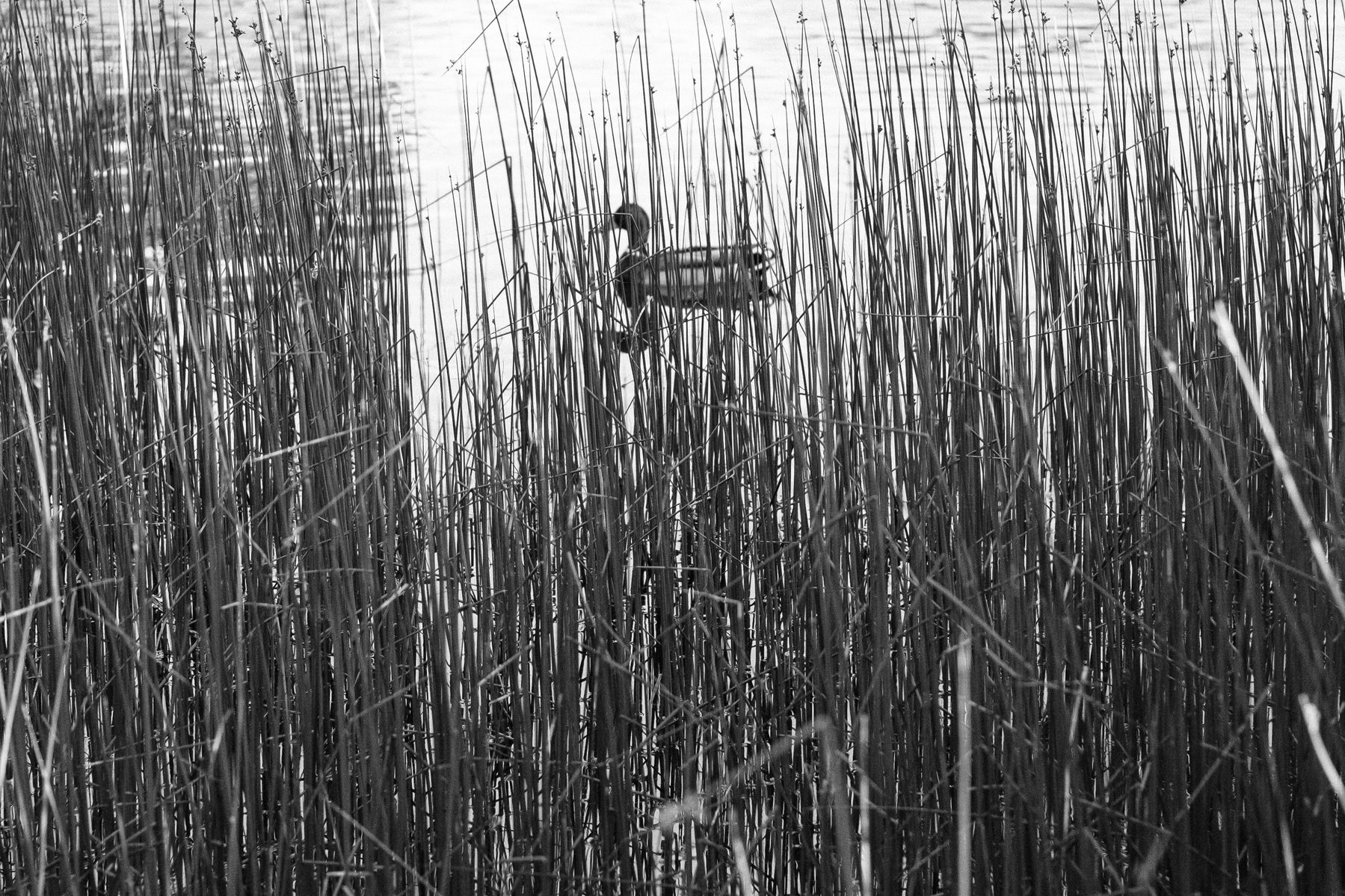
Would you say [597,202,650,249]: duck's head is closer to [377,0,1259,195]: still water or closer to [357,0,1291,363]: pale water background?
[357,0,1291,363]: pale water background

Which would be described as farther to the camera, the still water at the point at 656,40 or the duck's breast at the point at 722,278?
the still water at the point at 656,40

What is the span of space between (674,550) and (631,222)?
2.02 ft

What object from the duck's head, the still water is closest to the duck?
the duck's head

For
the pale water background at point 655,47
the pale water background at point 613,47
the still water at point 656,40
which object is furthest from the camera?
the still water at point 656,40

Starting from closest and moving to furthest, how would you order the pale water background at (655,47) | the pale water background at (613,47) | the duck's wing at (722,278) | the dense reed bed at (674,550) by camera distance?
the dense reed bed at (674,550) < the duck's wing at (722,278) < the pale water background at (613,47) < the pale water background at (655,47)

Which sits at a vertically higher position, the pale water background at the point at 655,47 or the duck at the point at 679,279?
the pale water background at the point at 655,47

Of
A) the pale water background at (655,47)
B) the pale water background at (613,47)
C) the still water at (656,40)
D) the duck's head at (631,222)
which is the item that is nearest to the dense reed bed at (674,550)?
the duck's head at (631,222)

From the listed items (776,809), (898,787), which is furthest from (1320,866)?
(776,809)

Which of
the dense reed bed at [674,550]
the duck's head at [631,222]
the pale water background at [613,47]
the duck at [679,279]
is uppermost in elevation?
the pale water background at [613,47]

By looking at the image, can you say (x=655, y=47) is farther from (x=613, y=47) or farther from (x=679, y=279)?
(x=679, y=279)

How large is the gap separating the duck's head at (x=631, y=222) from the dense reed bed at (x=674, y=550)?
3 cm

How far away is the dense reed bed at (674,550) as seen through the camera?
1.18 m

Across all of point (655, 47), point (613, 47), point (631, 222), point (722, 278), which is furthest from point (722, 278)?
point (655, 47)

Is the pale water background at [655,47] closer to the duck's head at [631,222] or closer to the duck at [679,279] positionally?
the duck's head at [631,222]
